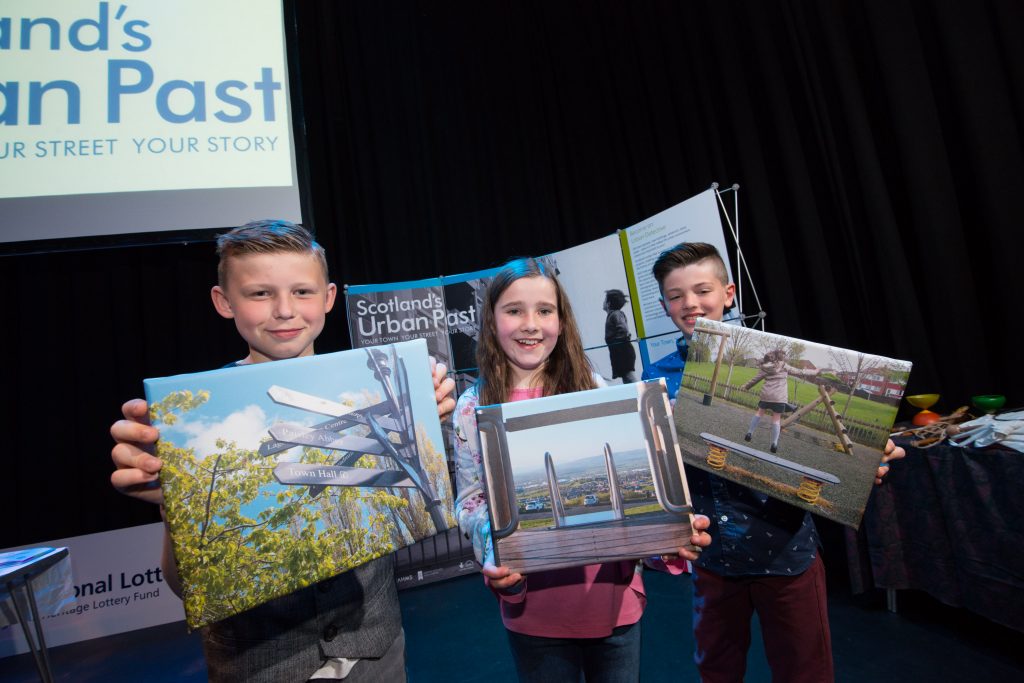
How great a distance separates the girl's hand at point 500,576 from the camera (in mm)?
1007

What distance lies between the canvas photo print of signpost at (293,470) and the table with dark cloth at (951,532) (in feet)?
7.71

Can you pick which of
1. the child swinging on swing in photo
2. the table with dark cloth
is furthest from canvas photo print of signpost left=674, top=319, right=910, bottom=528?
the table with dark cloth

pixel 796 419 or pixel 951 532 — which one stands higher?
pixel 796 419

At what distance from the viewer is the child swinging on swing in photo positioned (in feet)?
3.79

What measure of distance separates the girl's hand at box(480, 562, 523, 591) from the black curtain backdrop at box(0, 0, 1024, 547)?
2.91 meters

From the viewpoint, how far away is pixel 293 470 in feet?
2.96

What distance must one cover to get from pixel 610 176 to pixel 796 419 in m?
4.23

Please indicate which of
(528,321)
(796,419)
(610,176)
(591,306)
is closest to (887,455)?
(796,419)

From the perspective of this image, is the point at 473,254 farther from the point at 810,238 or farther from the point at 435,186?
the point at 810,238

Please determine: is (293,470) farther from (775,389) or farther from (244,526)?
(775,389)

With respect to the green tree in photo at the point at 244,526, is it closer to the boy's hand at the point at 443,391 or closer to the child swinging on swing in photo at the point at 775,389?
the boy's hand at the point at 443,391

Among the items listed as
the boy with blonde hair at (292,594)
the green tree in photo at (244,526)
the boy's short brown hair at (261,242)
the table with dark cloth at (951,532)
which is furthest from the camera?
the table with dark cloth at (951,532)

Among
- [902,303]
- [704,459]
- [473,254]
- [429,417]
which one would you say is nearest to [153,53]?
[473,254]

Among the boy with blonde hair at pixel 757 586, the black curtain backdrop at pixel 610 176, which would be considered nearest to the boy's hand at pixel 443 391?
the boy with blonde hair at pixel 757 586
